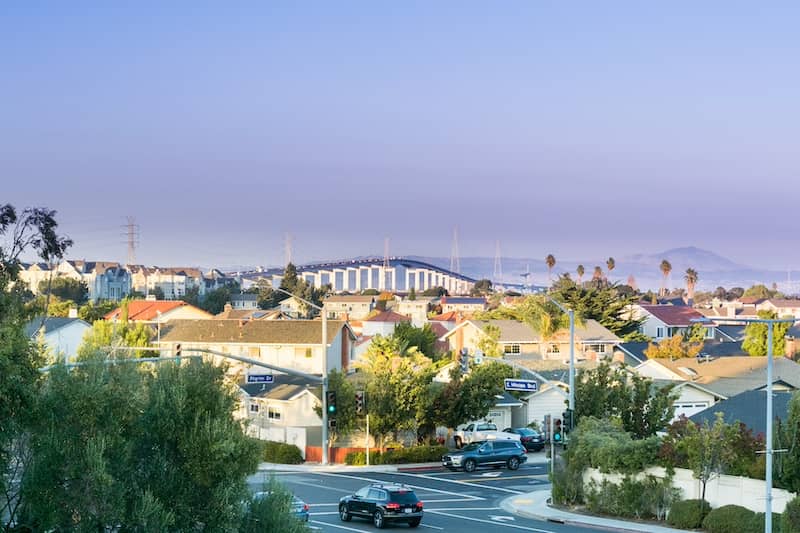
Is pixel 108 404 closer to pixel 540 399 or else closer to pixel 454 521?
pixel 454 521

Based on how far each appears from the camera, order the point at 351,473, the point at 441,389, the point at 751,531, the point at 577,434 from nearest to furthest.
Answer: the point at 751,531 → the point at 577,434 → the point at 351,473 → the point at 441,389

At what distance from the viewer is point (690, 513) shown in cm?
4041

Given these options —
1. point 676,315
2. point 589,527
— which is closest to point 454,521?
point 589,527

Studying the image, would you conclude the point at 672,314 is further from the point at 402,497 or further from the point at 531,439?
the point at 402,497

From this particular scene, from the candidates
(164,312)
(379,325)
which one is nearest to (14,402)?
(164,312)

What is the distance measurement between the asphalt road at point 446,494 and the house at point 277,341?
28.0 m

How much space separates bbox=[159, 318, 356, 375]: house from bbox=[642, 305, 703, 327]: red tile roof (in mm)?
62544

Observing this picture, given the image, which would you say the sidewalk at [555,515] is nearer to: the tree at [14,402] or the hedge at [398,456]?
the hedge at [398,456]

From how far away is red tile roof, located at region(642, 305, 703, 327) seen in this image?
5615 inches

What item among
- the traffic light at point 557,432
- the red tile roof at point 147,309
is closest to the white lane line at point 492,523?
the traffic light at point 557,432

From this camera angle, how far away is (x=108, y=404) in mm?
20734

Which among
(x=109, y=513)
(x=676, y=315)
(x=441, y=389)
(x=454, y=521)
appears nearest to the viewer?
(x=109, y=513)

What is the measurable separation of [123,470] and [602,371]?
111ft

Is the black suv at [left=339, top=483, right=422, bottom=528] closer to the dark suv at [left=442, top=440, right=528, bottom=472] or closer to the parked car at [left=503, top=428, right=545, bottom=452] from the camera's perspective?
the dark suv at [left=442, top=440, right=528, bottom=472]
